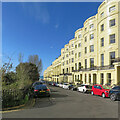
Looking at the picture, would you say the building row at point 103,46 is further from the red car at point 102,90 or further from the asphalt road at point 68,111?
the asphalt road at point 68,111

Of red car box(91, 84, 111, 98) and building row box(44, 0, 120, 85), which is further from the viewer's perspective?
building row box(44, 0, 120, 85)

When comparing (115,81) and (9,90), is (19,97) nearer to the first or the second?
(9,90)

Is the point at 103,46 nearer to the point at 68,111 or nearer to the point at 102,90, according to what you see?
the point at 102,90

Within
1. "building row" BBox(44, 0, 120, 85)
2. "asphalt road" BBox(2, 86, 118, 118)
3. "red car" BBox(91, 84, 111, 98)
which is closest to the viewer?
"asphalt road" BBox(2, 86, 118, 118)

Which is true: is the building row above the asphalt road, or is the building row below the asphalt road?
above

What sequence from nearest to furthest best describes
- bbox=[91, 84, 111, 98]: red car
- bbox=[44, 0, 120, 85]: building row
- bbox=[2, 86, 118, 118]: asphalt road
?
bbox=[2, 86, 118, 118]: asphalt road, bbox=[91, 84, 111, 98]: red car, bbox=[44, 0, 120, 85]: building row

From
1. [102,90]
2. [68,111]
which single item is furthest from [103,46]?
[68,111]

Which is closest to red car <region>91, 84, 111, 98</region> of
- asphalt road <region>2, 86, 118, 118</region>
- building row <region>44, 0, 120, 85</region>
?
asphalt road <region>2, 86, 118, 118</region>

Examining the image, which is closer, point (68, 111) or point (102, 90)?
point (68, 111)

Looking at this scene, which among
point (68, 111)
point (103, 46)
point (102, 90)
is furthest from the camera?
point (103, 46)

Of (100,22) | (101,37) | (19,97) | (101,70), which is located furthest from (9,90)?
(100,22)

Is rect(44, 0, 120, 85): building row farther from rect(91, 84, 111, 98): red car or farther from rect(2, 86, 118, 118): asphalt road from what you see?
rect(2, 86, 118, 118): asphalt road

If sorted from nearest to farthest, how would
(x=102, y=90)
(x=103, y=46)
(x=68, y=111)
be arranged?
(x=68, y=111)
(x=102, y=90)
(x=103, y=46)

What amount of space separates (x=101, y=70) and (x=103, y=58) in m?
2.95
